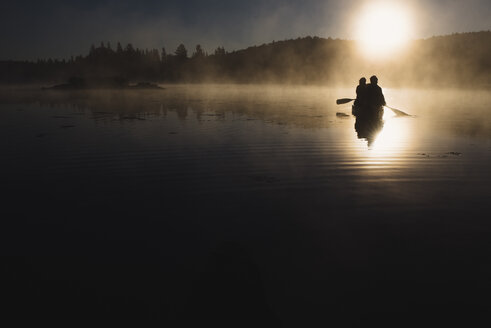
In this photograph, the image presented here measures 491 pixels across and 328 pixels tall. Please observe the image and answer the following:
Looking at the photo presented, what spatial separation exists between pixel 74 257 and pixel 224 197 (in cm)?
417

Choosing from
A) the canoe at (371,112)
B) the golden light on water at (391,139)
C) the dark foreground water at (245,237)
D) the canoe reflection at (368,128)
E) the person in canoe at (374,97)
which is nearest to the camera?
the dark foreground water at (245,237)

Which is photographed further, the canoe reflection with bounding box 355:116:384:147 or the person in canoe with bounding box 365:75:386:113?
the person in canoe with bounding box 365:75:386:113

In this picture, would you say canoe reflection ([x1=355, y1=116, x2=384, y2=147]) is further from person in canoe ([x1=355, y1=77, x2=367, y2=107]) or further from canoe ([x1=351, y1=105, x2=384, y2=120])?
person in canoe ([x1=355, y1=77, x2=367, y2=107])

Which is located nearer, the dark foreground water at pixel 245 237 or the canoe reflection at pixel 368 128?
the dark foreground water at pixel 245 237

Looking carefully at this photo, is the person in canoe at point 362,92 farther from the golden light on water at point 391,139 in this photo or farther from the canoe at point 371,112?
the golden light on water at point 391,139

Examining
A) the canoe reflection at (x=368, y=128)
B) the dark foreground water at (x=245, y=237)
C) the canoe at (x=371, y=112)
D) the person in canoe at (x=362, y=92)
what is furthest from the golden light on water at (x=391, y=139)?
the person in canoe at (x=362, y=92)

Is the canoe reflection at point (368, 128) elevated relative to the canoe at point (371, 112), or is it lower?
lower

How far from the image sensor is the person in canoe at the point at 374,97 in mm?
25753

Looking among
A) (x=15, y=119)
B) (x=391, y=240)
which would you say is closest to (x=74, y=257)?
(x=391, y=240)

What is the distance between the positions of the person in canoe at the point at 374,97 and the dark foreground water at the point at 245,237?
11.5 metres

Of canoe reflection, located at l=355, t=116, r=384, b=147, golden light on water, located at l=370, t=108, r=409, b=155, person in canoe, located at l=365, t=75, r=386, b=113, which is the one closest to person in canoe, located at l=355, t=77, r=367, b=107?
person in canoe, located at l=365, t=75, r=386, b=113

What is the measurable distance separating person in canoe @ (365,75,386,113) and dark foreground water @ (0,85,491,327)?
37.8 ft

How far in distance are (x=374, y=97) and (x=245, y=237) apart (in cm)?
2232

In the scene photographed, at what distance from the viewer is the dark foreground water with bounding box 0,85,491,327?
4766 millimetres
